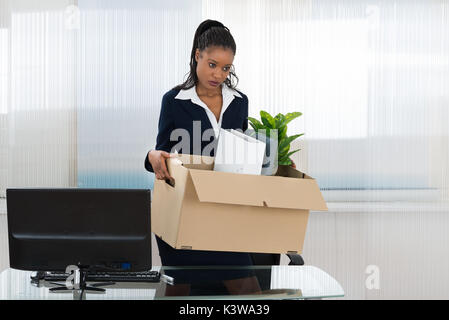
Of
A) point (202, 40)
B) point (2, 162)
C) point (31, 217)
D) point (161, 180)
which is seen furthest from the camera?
point (2, 162)

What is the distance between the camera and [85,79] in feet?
10.3

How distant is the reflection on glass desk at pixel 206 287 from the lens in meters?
1.54

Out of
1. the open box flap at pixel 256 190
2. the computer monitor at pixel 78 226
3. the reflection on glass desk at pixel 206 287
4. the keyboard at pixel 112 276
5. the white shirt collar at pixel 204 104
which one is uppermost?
the white shirt collar at pixel 204 104

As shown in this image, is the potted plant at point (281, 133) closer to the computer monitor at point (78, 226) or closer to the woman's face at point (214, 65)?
the woman's face at point (214, 65)

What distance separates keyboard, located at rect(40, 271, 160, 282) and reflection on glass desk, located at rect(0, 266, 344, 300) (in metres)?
0.03

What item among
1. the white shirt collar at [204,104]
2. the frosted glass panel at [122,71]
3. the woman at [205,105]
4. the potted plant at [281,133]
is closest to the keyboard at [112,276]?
the woman at [205,105]

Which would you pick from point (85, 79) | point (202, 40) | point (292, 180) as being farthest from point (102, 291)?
point (85, 79)

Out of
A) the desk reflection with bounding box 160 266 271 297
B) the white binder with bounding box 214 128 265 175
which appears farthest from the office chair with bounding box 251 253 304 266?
the white binder with bounding box 214 128 265 175

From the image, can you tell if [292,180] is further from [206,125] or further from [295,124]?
[295,124]

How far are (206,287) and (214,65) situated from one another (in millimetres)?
875

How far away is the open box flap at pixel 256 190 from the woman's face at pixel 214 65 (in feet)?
2.02

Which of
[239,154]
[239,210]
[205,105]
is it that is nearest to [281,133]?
[239,154]

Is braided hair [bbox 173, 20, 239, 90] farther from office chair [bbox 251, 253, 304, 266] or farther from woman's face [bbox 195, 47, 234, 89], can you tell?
office chair [bbox 251, 253, 304, 266]

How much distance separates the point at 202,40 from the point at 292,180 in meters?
0.78
